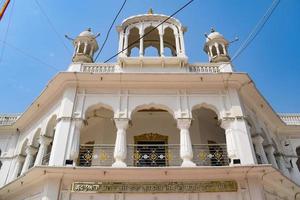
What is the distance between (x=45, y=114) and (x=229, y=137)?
813 cm

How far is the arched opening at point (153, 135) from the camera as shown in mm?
11891

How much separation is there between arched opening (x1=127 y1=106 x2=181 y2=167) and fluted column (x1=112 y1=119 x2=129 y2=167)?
1124 mm

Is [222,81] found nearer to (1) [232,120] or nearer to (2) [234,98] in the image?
(2) [234,98]

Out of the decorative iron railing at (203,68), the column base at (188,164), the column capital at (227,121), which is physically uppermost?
the decorative iron railing at (203,68)

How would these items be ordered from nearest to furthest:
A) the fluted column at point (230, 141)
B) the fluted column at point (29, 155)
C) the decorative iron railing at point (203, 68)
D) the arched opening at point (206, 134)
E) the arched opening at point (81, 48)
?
the fluted column at point (230, 141), the arched opening at point (206, 134), the fluted column at point (29, 155), the decorative iron railing at point (203, 68), the arched opening at point (81, 48)

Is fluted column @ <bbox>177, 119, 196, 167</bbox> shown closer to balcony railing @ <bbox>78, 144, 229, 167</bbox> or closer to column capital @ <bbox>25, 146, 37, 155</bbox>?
balcony railing @ <bbox>78, 144, 229, 167</bbox>

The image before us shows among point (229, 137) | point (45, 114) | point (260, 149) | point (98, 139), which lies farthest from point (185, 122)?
point (45, 114)

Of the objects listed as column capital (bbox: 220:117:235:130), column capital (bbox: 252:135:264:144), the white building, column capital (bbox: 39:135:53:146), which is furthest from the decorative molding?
column capital (bbox: 39:135:53:146)

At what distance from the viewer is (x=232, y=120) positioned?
11125mm

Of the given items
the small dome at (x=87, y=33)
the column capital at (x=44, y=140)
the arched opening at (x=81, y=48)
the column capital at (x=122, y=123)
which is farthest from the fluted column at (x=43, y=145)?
the small dome at (x=87, y=33)

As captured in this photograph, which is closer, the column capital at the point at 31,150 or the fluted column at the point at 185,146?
the fluted column at the point at 185,146

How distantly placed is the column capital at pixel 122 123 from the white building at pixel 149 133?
0.04m

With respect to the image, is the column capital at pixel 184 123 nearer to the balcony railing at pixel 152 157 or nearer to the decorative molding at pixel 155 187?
the balcony railing at pixel 152 157

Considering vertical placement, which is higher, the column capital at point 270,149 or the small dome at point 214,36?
the small dome at point 214,36
